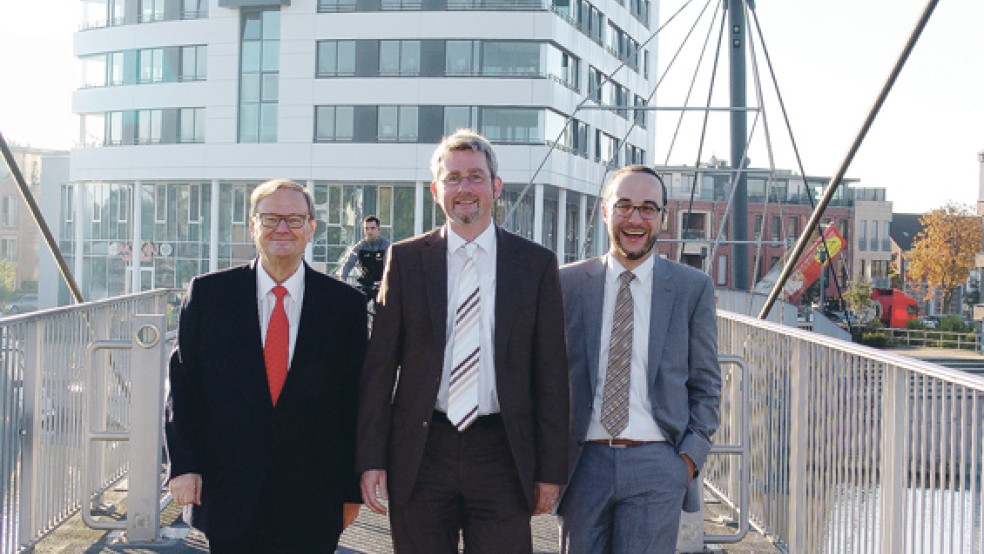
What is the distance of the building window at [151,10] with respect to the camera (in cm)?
4950

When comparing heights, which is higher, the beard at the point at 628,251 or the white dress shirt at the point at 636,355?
the beard at the point at 628,251

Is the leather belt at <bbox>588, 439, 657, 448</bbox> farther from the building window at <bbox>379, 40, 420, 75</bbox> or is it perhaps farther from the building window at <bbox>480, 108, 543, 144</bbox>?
the building window at <bbox>379, 40, 420, 75</bbox>

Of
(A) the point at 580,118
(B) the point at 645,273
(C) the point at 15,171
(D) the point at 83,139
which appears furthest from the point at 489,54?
(B) the point at 645,273

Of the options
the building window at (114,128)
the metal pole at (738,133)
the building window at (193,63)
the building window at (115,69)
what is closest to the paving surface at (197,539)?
the metal pole at (738,133)

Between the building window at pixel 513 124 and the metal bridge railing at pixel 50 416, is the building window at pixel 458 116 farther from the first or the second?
the metal bridge railing at pixel 50 416

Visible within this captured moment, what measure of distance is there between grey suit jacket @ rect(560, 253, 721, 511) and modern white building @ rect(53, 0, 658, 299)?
40.1 m

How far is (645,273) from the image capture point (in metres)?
4.42

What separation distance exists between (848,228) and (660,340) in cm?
9394

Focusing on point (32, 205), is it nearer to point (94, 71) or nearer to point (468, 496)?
point (468, 496)

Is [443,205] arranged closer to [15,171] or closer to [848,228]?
[15,171]

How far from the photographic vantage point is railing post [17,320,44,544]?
612cm

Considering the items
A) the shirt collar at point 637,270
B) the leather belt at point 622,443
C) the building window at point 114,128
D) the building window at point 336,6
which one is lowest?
the leather belt at point 622,443

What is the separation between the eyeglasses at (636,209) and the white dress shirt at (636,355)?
0.19 meters

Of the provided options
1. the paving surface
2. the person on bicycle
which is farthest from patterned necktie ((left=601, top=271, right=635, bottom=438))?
the person on bicycle
